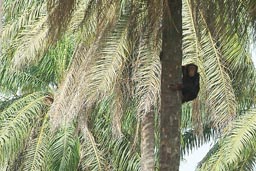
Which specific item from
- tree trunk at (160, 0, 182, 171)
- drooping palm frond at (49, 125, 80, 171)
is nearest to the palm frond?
tree trunk at (160, 0, 182, 171)

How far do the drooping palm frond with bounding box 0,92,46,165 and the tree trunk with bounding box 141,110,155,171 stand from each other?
4.79m

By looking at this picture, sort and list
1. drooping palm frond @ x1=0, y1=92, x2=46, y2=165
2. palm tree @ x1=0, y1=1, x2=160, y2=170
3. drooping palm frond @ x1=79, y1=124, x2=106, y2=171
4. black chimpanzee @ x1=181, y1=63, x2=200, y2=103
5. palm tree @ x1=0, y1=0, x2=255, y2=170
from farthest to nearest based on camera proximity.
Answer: drooping palm frond @ x1=79, y1=124, x2=106, y2=171 < drooping palm frond @ x1=0, y1=92, x2=46, y2=165 < palm tree @ x1=0, y1=1, x2=160, y2=170 < palm tree @ x1=0, y1=0, x2=255, y2=170 < black chimpanzee @ x1=181, y1=63, x2=200, y2=103

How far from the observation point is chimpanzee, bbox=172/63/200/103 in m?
10.3

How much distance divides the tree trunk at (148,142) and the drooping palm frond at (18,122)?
4.79 meters

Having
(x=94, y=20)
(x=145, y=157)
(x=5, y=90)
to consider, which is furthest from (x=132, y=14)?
(x=5, y=90)

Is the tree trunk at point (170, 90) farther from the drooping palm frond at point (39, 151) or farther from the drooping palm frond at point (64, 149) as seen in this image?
the drooping palm frond at point (64, 149)

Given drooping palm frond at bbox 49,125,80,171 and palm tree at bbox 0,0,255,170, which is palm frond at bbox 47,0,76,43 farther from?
drooping palm frond at bbox 49,125,80,171

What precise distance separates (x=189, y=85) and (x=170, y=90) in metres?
0.83

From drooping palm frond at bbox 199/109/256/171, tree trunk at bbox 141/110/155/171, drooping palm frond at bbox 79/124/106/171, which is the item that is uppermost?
tree trunk at bbox 141/110/155/171

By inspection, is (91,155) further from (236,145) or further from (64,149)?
(236,145)

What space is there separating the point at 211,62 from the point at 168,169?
6284 mm

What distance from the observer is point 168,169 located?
32.2ft

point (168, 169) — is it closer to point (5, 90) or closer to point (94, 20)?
point (94, 20)

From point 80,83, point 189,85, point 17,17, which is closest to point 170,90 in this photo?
point 189,85
